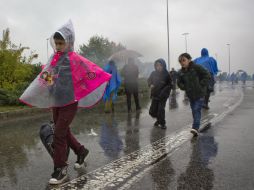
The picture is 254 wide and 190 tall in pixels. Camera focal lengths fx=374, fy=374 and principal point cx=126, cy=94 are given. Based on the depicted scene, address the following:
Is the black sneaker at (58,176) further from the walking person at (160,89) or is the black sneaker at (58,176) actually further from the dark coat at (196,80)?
the walking person at (160,89)

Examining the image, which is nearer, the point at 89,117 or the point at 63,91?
the point at 63,91

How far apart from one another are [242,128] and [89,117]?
4.60m

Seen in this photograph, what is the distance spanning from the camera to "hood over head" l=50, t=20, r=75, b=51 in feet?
15.2

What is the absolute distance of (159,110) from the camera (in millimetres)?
8656

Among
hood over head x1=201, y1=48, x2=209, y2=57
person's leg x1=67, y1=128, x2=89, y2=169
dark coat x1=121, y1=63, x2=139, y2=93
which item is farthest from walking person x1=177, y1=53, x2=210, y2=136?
hood over head x1=201, y1=48, x2=209, y2=57

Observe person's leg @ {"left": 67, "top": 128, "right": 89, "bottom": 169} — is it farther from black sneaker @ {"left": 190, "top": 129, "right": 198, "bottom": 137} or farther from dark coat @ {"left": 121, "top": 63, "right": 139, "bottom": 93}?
dark coat @ {"left": 121, "top": 63, "right": 139, "bottom": 93}

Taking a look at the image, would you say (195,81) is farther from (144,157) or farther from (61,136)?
(61,136)

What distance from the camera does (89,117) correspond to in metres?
11.0

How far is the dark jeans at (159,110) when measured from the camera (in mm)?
8555

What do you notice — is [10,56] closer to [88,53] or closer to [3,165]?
[3,165]

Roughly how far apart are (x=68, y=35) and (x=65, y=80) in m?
0.57

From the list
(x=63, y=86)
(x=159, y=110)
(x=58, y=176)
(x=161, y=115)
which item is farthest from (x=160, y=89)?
(x=58, y=176)

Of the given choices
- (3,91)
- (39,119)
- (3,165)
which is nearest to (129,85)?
(39,119)

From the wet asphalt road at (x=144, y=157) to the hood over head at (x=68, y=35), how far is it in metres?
1.65
